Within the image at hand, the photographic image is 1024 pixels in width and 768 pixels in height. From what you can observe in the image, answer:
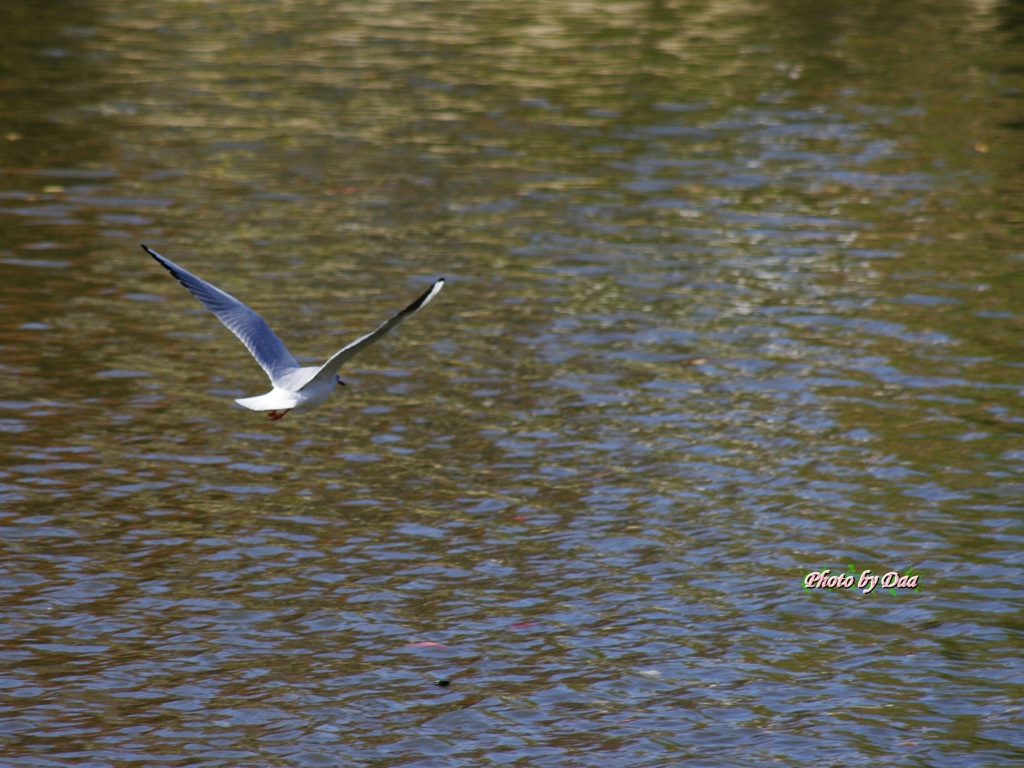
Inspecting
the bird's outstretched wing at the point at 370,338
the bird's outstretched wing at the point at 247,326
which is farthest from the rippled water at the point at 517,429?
the bird's outstretched wing at the point at 370,338

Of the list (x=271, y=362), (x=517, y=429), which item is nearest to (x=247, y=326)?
(x=271, y=362)

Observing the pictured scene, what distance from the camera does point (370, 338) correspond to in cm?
757

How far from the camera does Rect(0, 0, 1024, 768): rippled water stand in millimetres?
8430

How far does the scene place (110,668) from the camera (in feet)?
28.3

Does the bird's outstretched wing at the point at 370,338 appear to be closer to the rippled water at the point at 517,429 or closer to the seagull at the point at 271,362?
the seagull at the point at 271,362

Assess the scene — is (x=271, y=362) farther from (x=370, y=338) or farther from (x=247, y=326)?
(x=370, y=338)

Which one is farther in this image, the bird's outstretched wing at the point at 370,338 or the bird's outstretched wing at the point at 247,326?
the bird's outstretched wing at the point at 247,326

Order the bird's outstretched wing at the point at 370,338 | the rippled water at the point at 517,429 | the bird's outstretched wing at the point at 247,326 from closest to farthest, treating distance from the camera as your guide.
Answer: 1. the bird's outstretched wing at the point at 370,338
2. the rippled water at the point at 517,429
3. the bird's outstretched wing at the point at 247,326

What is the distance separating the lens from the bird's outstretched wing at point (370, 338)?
7.07m

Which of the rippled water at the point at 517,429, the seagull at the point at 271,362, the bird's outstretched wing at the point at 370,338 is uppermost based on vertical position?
the bird's outstretched wing at the point at 370,338

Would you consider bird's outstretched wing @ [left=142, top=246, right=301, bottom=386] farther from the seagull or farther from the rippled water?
the rippled water

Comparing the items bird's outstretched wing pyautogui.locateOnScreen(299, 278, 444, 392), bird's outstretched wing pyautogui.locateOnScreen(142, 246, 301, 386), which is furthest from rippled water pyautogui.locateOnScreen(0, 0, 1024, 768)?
bird's outstretched wing pyautogui.locateOnScreen(299, 278, 444, 392)

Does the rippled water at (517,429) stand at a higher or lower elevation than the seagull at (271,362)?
lower

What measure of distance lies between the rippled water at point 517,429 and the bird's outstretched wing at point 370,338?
1.61 metres
